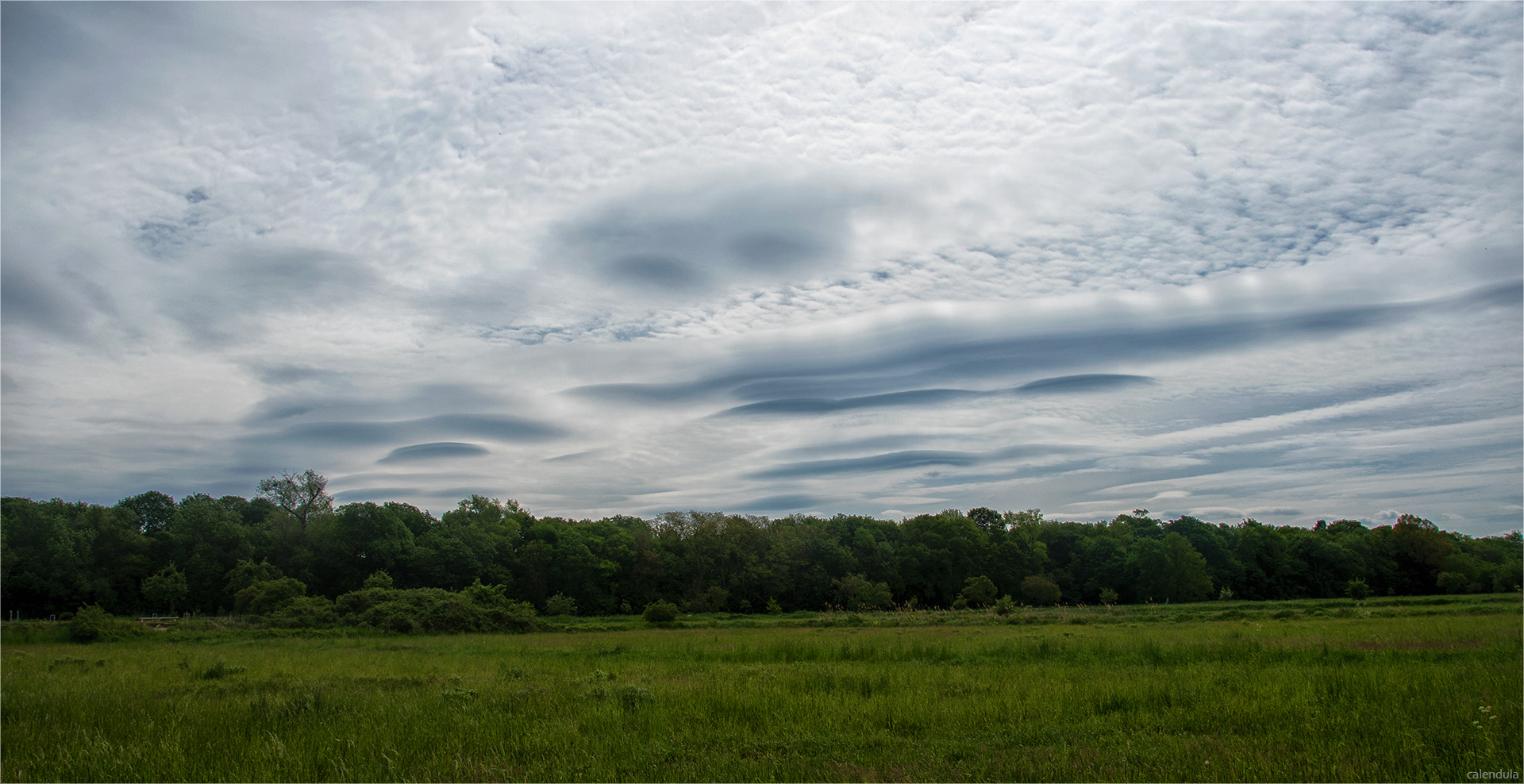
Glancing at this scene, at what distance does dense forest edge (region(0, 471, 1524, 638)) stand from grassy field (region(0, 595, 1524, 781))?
124 ft

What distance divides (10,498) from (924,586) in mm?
110217

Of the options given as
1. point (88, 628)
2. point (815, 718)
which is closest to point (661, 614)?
point (88, 628)

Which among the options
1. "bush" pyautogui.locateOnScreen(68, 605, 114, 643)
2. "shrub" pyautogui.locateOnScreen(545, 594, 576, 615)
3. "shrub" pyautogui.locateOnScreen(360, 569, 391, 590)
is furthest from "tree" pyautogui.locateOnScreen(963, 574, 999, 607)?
"bush" pyautogui.locateOnScreen(68, 605, 114, 643)

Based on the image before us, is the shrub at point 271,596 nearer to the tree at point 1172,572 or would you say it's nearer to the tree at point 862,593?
the tree at point 862,593

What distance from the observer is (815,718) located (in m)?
11.7

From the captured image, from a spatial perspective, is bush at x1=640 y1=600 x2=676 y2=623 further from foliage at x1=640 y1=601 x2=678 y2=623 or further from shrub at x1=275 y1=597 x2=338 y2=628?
shrub at x1=275 y1=597 x2=338 y2=628

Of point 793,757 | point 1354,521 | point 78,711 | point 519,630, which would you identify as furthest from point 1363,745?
point 1354,521

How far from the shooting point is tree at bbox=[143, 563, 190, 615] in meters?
69.1

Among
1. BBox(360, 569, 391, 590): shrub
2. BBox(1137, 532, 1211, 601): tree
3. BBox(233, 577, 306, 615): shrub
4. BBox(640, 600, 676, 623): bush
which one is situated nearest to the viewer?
BBox(233, 577, 306, 615): shrub

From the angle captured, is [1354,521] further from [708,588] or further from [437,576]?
[437,576]

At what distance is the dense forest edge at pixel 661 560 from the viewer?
71938 mm

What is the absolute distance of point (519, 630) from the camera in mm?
47469

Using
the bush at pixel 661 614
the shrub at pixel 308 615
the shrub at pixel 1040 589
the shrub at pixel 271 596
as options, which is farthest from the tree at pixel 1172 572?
the shrub at pixel 271 596

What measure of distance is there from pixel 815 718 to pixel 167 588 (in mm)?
83074
